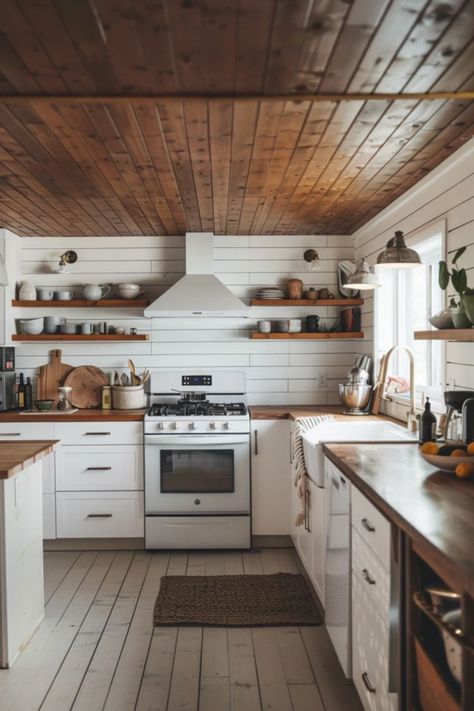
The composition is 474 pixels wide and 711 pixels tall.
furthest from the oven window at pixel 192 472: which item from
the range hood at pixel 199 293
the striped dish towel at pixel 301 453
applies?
the range hood at pixel 199 293

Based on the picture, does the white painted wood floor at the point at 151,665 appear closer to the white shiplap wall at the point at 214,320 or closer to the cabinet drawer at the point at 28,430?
the cabinet drawer at the point at 28,430

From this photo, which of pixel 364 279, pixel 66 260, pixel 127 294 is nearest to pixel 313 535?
pixel 364 279

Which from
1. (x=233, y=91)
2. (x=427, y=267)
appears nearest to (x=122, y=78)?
(x=233, y=91)

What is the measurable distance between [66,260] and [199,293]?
49.5 inches

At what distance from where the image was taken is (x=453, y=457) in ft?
7.11

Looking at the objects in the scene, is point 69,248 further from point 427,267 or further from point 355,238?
point 427,267

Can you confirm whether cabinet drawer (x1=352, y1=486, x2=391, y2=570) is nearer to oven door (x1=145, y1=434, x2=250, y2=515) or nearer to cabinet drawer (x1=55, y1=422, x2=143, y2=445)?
oven door (x1=145, y1=434, x2=250, y2=515)

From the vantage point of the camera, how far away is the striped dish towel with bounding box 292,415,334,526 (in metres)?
3.39

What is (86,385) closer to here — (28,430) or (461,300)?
(28,430)

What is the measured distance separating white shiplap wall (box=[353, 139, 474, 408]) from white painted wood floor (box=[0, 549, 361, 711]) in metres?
1.52

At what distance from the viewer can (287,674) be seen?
2.66 metres

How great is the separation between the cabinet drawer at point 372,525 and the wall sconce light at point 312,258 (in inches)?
113

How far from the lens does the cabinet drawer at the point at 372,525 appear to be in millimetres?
1888

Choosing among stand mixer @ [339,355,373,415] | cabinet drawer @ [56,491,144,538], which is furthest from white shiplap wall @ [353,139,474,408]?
cabinet drawer @ [56,491,144,538]
